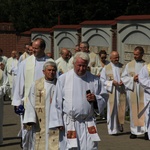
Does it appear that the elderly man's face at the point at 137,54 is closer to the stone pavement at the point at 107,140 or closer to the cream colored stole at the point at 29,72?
the stone pavement at the point at 107,140

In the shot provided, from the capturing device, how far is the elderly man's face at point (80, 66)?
25.8 ft

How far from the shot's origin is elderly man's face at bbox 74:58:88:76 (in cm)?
788

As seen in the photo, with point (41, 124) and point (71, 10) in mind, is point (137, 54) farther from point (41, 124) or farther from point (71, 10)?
point (71, 10)

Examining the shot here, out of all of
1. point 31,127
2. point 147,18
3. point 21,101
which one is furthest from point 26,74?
point 147,18

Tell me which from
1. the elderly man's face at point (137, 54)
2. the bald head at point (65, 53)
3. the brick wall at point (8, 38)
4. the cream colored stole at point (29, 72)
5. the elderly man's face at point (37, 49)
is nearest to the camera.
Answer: the elderly man's face at point (37, 49)

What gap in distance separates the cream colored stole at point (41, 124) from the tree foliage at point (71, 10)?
18.4 meters

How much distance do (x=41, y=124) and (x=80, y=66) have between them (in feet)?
5.15

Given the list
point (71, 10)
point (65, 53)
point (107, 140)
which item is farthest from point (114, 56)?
point (71, 10)

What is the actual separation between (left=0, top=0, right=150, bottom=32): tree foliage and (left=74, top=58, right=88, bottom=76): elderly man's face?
1932 centimetres

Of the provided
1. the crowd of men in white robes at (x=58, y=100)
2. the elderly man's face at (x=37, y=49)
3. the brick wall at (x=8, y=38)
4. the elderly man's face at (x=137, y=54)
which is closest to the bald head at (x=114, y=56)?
the elderly man's face at (x=137, y=54)

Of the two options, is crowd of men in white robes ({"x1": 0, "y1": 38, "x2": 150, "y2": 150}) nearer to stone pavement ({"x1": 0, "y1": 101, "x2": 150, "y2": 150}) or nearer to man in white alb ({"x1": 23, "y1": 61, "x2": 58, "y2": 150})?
man in white alb ({"x1": 23, "y1": 61, "x2": 58, "y2": 150})

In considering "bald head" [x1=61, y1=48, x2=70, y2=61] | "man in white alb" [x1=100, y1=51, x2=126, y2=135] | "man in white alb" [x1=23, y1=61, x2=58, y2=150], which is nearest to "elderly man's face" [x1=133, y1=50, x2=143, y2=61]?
"man in white alb" [x1=100, y1=51, x2=126, y2=135]

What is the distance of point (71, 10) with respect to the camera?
94.2 feet

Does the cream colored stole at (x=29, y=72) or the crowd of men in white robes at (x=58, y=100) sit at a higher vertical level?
the cream colored stole at (x=29, y=72)
